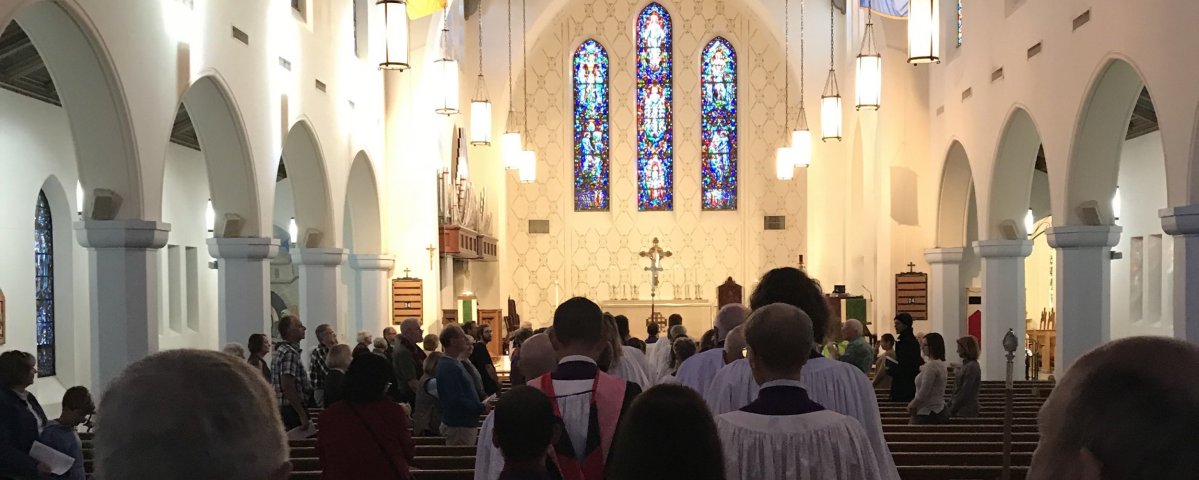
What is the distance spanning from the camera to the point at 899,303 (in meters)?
18.8

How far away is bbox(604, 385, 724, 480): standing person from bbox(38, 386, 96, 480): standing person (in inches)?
159

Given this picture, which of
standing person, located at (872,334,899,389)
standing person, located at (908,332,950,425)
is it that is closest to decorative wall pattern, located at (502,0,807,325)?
standing person, located at (872,334,899,389)

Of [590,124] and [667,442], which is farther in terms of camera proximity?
[590,124]

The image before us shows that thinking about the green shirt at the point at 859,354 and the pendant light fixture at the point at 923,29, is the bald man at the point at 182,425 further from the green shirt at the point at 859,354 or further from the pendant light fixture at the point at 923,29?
the pendant light fixture at the point at 923,29

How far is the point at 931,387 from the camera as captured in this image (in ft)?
29.6

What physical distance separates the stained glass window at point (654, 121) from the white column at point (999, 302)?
12.0 metres

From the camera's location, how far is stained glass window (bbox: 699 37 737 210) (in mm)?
27016

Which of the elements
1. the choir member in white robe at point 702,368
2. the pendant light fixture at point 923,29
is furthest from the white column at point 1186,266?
the choir member in white robe at point 702,368

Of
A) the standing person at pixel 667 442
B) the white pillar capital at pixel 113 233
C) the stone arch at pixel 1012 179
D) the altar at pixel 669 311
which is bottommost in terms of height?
the altar at pixel 669 311

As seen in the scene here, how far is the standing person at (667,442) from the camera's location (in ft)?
7.83

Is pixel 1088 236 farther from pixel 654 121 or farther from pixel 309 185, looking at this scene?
pixel 654 121

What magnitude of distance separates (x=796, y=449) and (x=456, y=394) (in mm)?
4486

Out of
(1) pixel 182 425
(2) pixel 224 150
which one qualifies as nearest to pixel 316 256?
(2) pixel 224 150

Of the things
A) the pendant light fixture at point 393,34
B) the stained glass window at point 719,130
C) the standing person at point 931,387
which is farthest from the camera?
the stained glass window at point 719,130
